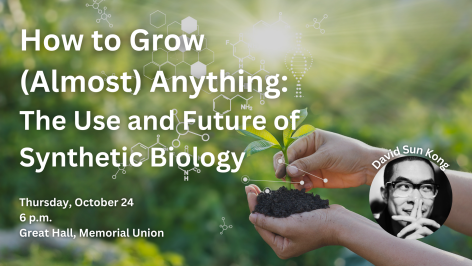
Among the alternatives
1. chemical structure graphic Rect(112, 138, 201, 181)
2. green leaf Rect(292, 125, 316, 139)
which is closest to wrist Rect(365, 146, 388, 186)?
green leaf Rect(292, 125, 316, 139)

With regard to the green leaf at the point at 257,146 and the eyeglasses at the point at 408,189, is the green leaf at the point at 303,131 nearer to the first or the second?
the green leaf at the point at 257,146

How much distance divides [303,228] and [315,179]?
221mm

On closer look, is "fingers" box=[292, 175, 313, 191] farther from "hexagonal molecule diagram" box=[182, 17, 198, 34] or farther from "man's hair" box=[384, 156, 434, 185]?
"hexagonal molecule diagram" box=[182, 17, 198, 34]

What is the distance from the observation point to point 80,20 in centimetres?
261

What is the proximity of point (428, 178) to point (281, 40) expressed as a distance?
3.72 feet

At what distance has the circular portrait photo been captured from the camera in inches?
35.6

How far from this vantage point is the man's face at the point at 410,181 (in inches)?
35.6

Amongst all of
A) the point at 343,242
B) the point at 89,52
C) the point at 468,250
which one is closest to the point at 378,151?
the point at 343,242

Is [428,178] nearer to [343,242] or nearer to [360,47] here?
[343,242]

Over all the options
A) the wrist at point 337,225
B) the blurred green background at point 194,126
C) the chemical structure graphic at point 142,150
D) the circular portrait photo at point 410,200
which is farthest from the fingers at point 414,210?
the chemical structure graphic at point 142,150

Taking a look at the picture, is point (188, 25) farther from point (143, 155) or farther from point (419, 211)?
point (419, 211)

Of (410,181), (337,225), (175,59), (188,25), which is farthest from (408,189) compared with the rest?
(175,59)

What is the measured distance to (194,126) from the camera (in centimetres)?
242

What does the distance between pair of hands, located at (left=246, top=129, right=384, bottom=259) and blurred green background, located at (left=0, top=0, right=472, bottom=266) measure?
28.8 inches
